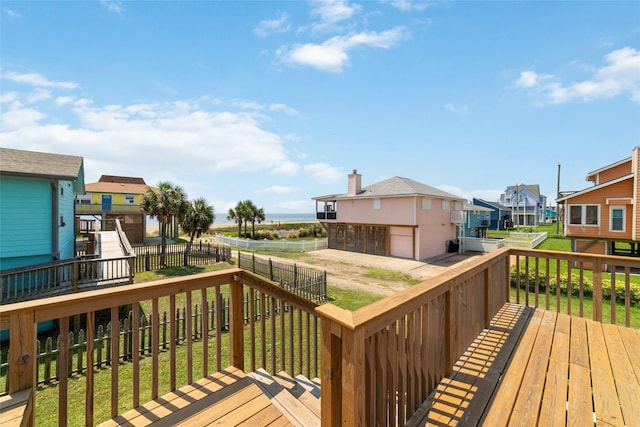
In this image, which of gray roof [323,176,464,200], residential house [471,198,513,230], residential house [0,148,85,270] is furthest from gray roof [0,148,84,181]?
residential house [471,198,513,230]

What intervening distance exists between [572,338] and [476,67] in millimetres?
9361

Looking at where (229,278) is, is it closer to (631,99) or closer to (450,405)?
(450,405)

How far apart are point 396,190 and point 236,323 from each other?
66.6 ft

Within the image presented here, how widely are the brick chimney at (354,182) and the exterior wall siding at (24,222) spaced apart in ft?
65.0

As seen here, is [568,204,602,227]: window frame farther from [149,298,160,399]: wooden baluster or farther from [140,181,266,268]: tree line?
[140,181,266,268]: tree line

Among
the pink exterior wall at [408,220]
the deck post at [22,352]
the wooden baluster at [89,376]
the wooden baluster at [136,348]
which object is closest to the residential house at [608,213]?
the pink exterior wall at [408,220]

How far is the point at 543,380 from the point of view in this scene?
2602 mm

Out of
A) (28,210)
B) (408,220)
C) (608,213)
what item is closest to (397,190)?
(408,220)

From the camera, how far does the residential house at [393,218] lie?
68.2ft

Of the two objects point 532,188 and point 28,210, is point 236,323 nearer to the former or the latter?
point 28,210

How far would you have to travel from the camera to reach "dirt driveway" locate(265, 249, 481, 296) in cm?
1280

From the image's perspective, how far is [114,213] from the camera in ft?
89.4

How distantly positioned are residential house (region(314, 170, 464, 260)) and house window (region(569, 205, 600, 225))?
25.7 feet

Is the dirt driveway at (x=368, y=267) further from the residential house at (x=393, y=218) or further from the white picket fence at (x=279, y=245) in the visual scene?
the white picket fence at (x=279, y=245)
